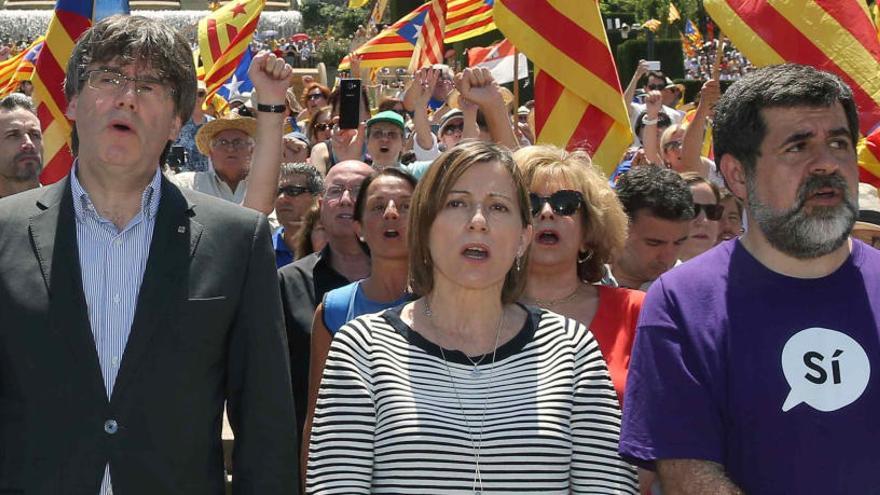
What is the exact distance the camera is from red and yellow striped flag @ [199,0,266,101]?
1038 centimetres

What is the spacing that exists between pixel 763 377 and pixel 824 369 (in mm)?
140

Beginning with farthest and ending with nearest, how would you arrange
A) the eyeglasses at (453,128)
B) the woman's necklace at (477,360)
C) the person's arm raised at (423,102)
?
the eyeglasses at (453,128), the person's arm raised at (423,102), the woman's necklace at (477,360)

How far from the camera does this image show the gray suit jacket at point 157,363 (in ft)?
9.77

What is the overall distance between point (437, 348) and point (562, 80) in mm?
3658

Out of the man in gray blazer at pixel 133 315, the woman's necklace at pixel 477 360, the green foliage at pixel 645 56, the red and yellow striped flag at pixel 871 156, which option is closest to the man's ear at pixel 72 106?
the man in gray blazer at pixel 133 315

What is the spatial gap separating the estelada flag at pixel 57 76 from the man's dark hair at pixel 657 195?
3.56 meters

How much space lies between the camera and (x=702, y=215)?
599cm

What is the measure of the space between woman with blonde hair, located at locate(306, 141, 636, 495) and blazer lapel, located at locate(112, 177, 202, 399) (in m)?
0.42

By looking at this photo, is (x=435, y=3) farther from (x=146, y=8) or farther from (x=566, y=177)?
(x=146, y=8)

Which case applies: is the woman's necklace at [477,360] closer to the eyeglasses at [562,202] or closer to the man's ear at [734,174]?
the man's ear at [734,174]

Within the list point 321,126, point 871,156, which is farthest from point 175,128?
point 321,126

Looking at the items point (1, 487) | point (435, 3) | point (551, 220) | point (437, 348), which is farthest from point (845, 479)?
point (435, 3)

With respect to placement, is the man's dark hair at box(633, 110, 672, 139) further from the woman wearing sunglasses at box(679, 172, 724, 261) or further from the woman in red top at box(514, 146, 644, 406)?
the woman in red top at box(514, 146, 644, 406)

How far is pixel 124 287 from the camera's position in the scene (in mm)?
3105
